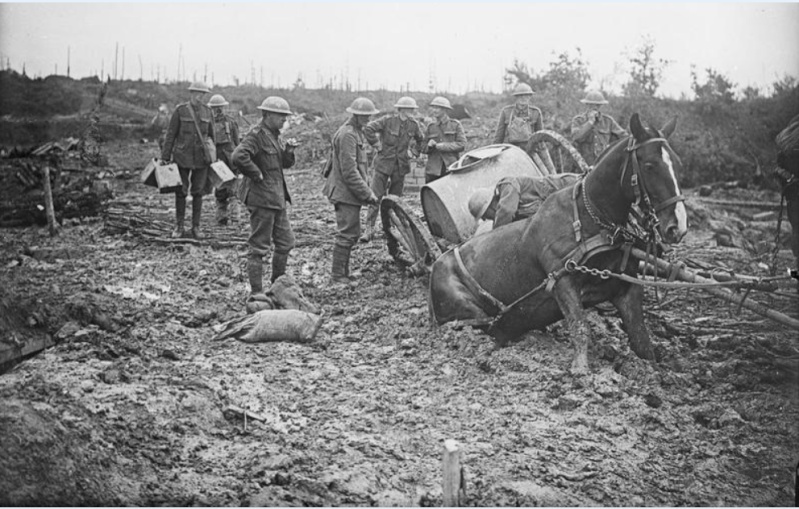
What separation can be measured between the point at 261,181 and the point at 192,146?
10.7 ft

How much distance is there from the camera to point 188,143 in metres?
9.69

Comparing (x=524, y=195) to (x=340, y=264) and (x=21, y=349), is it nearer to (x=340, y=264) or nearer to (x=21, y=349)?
(x=340, y=264)

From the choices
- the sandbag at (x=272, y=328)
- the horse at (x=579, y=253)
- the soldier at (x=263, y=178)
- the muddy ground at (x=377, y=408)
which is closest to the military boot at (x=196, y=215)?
the muddy ground at (x=377, y=408)

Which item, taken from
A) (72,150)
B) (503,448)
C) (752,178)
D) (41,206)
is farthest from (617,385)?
(72,150)

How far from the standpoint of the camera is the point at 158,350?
18.1 ft

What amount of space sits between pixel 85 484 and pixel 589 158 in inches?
311

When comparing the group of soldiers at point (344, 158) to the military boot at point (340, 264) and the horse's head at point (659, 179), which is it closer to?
the military boot at point (340, 264)

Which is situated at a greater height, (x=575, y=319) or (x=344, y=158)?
(x=344, y=158)

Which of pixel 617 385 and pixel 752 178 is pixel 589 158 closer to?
pixel 617 385

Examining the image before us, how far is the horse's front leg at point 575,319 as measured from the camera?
4.99 metres

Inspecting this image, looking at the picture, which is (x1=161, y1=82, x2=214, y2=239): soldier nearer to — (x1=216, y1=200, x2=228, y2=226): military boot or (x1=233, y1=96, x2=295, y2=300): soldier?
(x1=216, y1=200, x2=228, y2=226): military boot

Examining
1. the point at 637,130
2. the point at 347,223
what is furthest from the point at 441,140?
the point at 637,130

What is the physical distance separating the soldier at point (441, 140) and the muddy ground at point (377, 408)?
263cm

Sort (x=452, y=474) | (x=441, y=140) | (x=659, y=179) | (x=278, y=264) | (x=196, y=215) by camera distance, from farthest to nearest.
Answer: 1. (x=196, y=215)
2. (x=441, y=140)
3. (x=278, y=264)
4. (x=659, y=179)
5. (x=452, y=474)
